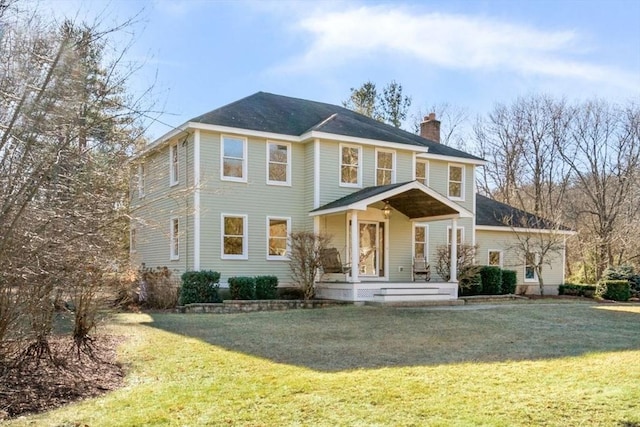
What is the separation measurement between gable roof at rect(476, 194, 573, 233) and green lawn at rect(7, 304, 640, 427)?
36.9 ft

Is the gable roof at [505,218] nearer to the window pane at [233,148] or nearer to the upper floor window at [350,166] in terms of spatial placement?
the upper floor window at [350,166]

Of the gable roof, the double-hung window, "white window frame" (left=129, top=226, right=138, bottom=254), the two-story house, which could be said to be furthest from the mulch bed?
the gable roof

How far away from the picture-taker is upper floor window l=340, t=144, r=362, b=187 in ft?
58.7

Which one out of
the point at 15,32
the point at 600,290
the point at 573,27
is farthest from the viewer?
the point at 600,290

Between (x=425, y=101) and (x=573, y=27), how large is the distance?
22.5 m

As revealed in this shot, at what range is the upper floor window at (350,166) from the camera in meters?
17.9

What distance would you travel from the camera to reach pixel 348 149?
18.0m

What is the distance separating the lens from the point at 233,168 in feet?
55.0

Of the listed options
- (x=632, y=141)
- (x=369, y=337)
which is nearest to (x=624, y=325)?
(x=369, y=337)

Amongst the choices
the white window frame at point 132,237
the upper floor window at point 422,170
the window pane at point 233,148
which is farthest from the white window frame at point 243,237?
the upper floor window at point 422,170

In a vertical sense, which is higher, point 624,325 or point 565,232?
point 565,232

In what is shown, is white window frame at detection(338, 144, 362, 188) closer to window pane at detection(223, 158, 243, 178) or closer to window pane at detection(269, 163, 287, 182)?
window pane at detection(269, 163, 287, 182)

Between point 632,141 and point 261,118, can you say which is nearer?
point 261,118

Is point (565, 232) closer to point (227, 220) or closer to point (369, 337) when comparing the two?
point (227, 220)
